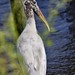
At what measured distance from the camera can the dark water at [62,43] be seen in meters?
7.70

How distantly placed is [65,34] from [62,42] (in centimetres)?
50

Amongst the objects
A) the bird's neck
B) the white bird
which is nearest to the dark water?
the bird's neck

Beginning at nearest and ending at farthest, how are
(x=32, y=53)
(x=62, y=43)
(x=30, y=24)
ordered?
1. (x=32, y=53)
2. (x=30, y=24)
3. (x=62, y=43)

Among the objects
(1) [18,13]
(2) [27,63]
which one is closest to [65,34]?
(1) [18,13]

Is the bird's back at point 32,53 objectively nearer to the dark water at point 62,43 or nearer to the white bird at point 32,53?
the white bird at point 32,53

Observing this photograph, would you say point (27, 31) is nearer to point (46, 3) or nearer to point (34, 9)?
point (34, 9)

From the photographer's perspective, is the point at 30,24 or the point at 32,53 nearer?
the point at 32,53

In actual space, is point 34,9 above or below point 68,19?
above

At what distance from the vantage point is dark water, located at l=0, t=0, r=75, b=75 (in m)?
7.70

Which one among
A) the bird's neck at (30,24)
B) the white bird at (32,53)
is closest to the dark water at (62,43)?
the bird's neck at (30,24)

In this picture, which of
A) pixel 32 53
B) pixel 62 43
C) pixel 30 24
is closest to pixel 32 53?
pixel 32 53

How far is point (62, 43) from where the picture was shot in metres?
8.64

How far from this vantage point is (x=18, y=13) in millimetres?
5805

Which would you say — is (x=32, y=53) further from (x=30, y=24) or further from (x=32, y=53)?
(x=30, y=24)
